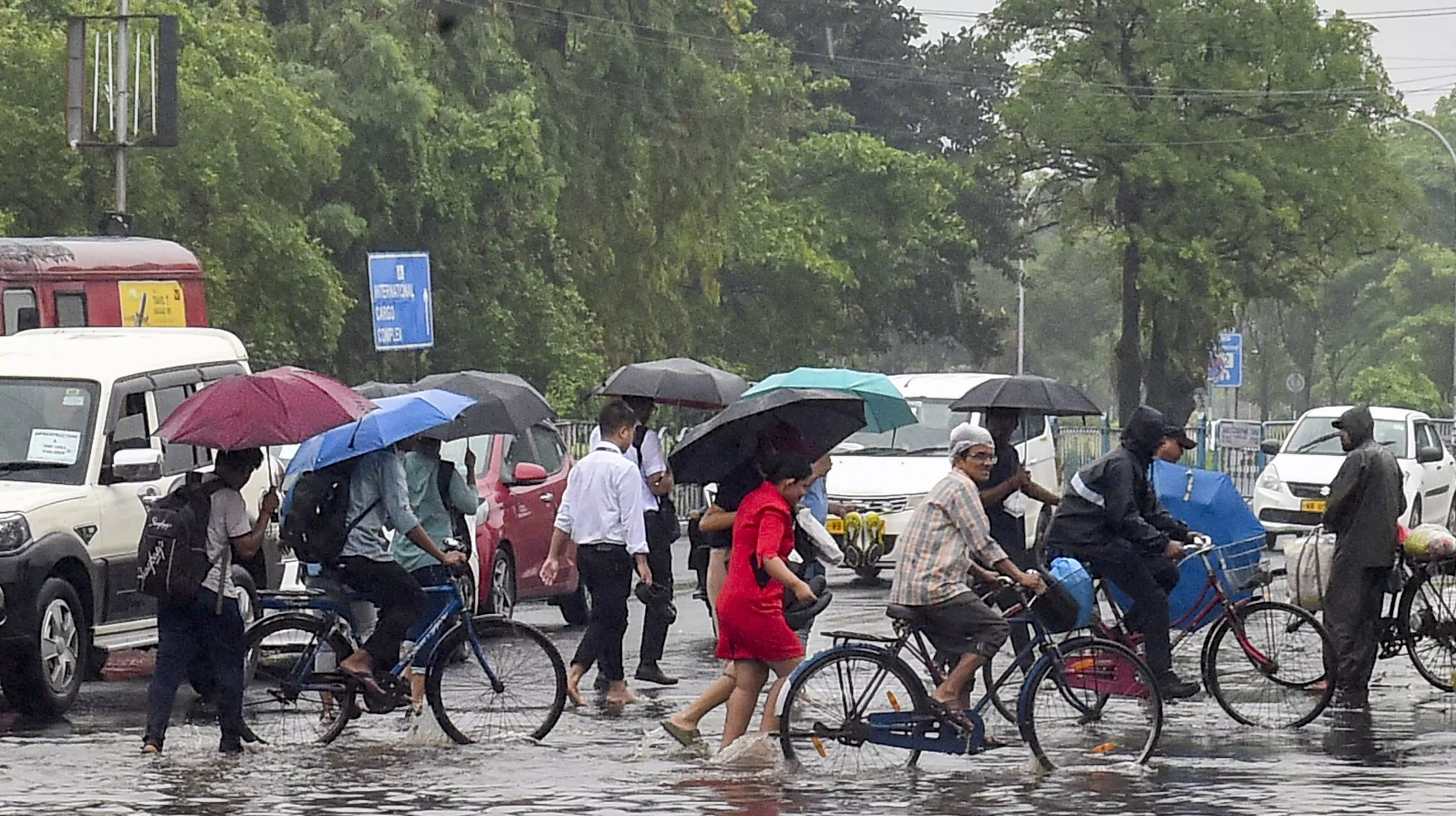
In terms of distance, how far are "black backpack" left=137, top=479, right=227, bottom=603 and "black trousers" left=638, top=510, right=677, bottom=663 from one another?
12.5 ft

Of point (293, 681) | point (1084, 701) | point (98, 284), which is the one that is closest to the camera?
point (1084, 701)

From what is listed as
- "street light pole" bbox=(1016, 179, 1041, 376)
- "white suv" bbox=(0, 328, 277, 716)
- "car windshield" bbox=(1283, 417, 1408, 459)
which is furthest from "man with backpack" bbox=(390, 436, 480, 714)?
"street light pole" bbox=(1016, 179, 1041, 376)

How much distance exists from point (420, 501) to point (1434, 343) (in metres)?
84.1

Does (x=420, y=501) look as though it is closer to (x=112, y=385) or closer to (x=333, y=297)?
(x=112, y=385)

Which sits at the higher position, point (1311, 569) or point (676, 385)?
point (676, 385)

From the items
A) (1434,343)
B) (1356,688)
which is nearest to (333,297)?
(1356,688)

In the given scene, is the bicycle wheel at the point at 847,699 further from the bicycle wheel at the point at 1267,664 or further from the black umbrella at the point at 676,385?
the black umbrella at the point at 676,385

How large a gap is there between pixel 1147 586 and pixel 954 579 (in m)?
2.22

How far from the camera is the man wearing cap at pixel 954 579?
10711 mm

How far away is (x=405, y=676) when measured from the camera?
11.7 metres

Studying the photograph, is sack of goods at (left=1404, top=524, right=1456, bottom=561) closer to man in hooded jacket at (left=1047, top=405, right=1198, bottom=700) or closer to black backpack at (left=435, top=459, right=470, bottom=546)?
man in hooded jacket at (left=1047, top=405, right=1198, bottom=700)

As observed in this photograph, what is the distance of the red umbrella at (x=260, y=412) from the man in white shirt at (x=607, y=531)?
185 cm

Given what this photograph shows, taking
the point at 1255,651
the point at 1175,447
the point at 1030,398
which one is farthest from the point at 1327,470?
the point at 1255,651

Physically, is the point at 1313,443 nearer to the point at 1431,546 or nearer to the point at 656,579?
the point at 1431,546
